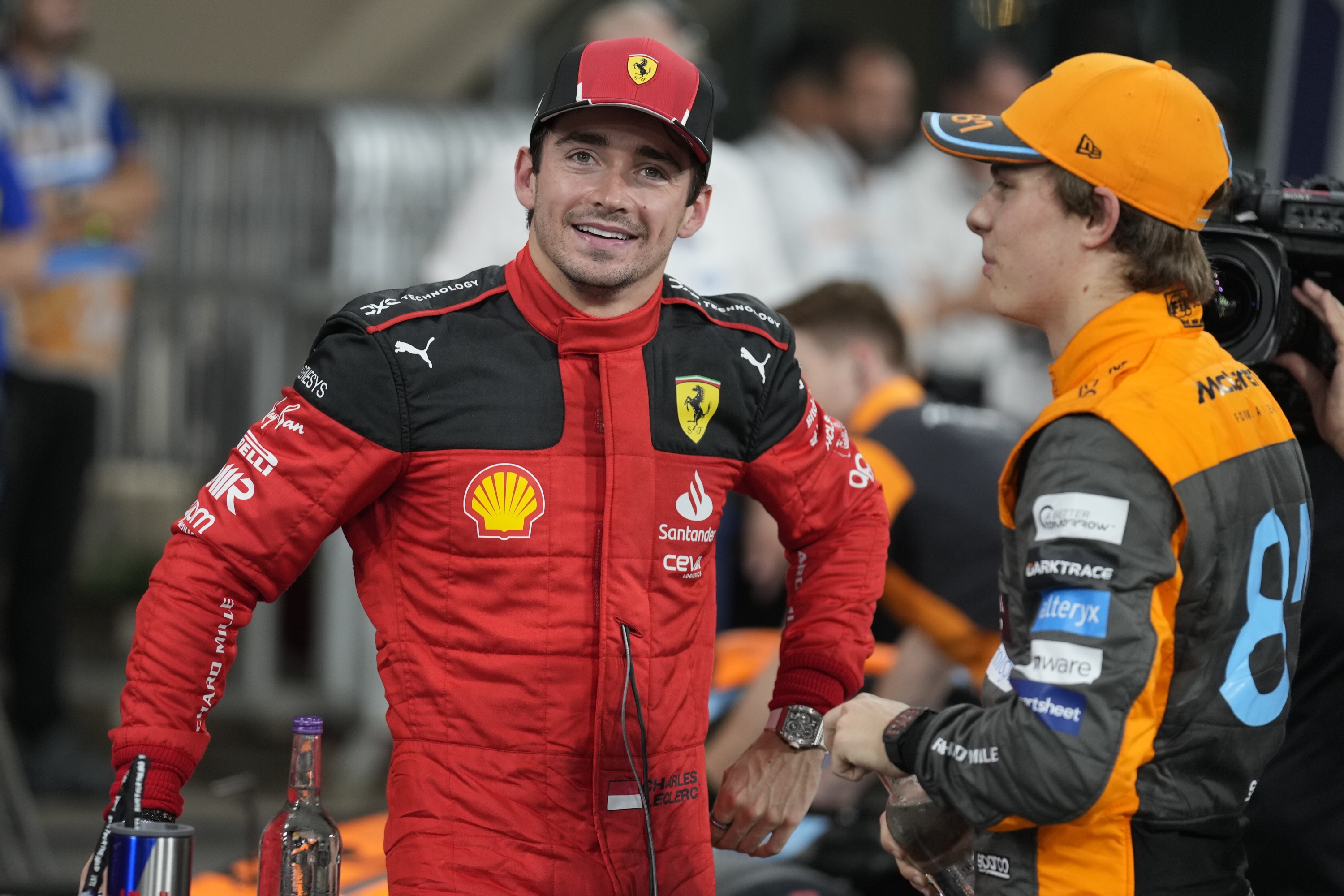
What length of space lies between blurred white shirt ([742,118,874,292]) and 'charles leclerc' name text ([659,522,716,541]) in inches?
166

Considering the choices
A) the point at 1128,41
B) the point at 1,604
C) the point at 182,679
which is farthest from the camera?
the point at 1128,41

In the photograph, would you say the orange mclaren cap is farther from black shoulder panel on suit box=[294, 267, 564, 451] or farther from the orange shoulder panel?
the orange shoulder panel

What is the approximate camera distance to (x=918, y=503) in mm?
4367

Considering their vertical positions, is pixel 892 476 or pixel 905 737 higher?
pixel 892 476

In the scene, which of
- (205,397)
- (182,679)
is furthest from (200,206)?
(182,679)

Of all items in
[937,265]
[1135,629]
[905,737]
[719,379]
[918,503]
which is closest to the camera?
[1135,629]

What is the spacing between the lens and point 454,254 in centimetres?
482

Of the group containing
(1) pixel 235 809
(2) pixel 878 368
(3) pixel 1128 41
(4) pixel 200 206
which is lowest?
(1) pixel 235 809

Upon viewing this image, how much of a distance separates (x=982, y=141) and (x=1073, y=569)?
24.6 inches

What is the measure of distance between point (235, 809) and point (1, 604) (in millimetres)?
1189

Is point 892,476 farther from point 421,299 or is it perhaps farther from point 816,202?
point 816,202

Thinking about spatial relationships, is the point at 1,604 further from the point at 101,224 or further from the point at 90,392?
the point at 101,224

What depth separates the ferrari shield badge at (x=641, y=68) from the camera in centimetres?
236

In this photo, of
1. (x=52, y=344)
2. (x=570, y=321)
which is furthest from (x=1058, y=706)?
(x=52, y=344)
